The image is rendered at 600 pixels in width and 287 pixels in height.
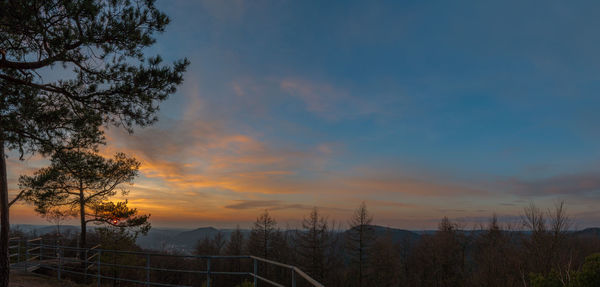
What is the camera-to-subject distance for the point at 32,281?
10656 mm

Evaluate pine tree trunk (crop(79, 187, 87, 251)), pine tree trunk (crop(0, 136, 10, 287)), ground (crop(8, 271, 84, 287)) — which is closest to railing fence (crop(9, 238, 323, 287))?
ground (crop(8, 271, 84, 287))

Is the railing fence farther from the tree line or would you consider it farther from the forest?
the tree line

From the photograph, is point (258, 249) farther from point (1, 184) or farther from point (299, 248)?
point (1, 184)

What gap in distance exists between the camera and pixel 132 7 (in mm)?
6746

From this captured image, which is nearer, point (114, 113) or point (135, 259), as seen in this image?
point (114, 113)

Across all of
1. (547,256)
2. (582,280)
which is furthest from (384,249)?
(582,280)

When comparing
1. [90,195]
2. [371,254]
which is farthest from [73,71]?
[371,254]

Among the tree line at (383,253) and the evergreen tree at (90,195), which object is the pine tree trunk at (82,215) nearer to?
the evergreen tree at (90,195)

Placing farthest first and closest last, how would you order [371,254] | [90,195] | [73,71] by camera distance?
[371,254] → [90,195] → [73,71]

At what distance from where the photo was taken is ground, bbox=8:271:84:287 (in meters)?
10.0

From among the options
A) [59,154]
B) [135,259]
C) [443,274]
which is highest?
[59,154]

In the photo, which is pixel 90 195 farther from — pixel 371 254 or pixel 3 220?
pixel 371 254

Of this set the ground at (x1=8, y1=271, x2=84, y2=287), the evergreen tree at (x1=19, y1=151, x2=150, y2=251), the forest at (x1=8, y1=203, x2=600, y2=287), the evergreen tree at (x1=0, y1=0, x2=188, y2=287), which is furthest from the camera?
the forest at (x1=8, y1=203, x2=600, y2=287)

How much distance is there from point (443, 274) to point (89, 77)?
135ft
